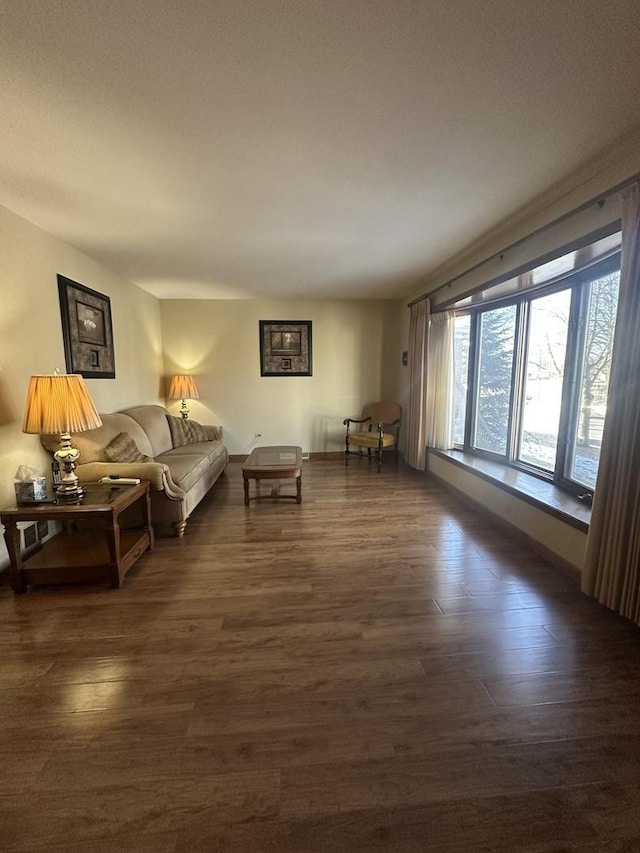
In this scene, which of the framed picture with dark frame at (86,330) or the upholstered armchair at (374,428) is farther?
the upholstered armchair at (374,428)

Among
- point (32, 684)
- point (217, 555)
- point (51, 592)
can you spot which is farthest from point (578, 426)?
point (51, 592)

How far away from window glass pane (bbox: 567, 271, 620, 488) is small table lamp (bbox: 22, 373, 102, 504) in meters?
3.49

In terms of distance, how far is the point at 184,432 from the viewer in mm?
4496

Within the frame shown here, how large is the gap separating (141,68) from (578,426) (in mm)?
3298

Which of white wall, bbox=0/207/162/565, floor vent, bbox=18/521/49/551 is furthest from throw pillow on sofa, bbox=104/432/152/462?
floor vent, bbox=18/521/49/551

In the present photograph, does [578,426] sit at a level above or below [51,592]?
above

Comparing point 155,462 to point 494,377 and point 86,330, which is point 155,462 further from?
point 494,377

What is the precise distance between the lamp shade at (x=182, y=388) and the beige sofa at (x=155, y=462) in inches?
31.3

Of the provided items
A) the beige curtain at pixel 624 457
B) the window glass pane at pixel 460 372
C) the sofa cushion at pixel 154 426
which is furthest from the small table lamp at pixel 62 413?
the window glass pane at pixel 460 372

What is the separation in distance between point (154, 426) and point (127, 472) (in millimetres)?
Result: 1325

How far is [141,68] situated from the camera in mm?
1333

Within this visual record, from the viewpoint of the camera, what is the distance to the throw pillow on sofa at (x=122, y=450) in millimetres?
2903

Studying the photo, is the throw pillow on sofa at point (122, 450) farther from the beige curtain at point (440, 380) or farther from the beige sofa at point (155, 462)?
the beige curtain at point (440, 380)

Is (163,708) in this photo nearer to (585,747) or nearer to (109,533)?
(109,533)
